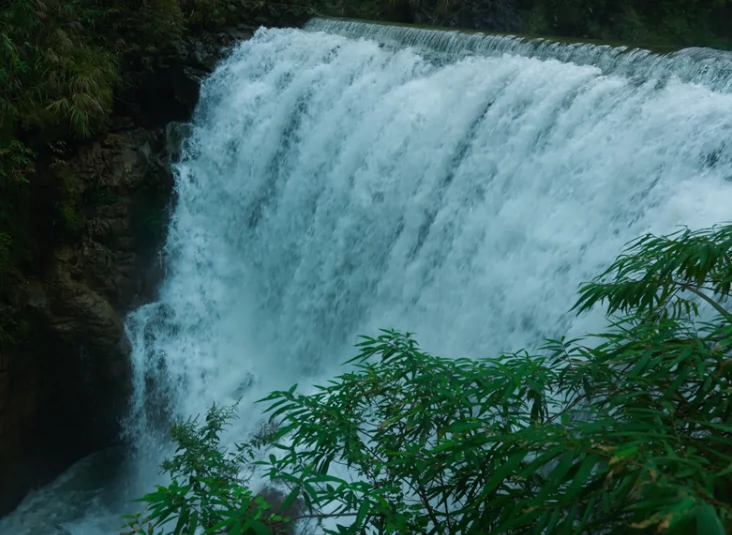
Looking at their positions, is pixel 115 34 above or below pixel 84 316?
above

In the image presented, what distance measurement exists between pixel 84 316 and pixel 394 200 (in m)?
3.83

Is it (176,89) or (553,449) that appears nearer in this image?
(553,449)

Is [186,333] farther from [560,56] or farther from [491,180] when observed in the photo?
[560,56]

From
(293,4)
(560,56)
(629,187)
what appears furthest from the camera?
(293,4)

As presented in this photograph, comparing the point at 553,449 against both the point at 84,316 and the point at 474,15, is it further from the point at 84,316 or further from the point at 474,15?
the point at 474,15

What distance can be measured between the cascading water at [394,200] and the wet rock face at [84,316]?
11.5 inches

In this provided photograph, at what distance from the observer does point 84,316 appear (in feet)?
22.6

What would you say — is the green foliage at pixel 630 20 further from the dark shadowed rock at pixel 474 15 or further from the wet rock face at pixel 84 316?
the wet rock face at pixel 84 316

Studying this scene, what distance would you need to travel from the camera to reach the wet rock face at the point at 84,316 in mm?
6578

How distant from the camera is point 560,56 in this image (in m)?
6.38

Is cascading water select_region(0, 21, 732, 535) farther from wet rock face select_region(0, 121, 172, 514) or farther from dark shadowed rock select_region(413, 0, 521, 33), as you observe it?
dark shadowed rock select_region(413, 0, 521, 33)

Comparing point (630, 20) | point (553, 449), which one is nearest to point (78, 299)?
point (553, 449)

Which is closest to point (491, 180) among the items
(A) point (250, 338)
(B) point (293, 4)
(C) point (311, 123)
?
(C) point (311, 123)

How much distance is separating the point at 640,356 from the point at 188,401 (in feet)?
20.4
